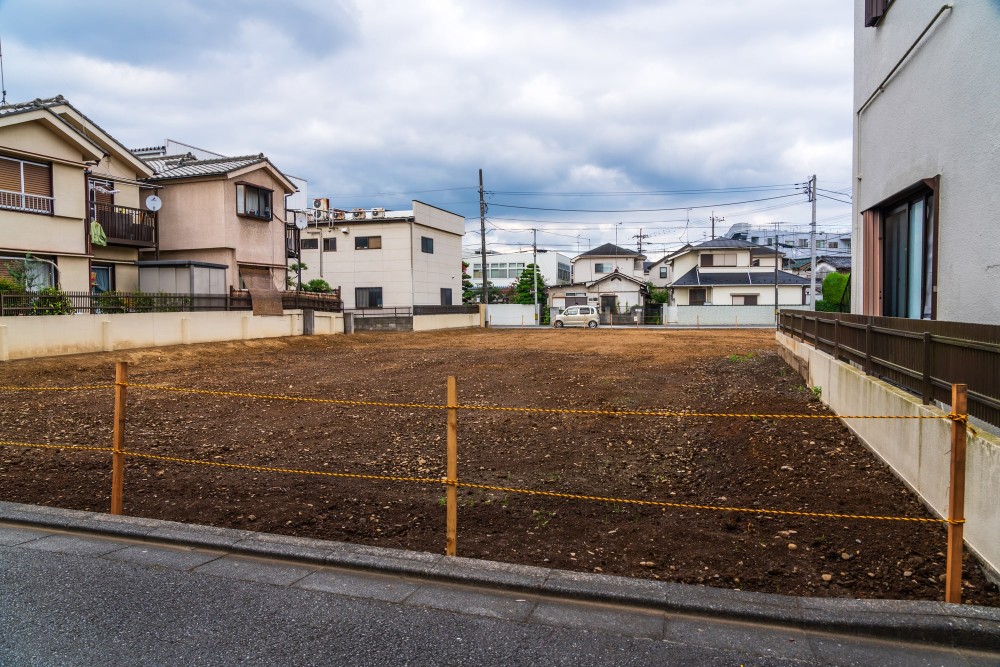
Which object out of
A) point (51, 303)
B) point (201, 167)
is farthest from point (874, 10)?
point (201, 167)

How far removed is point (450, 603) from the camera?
3.81 meters

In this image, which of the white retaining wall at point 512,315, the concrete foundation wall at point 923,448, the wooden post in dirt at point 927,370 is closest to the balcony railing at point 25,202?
the concrete foundation wall at point 923,448

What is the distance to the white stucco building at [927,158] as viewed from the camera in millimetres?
6152

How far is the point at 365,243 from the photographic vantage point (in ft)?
127

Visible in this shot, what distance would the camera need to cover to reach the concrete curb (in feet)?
11.1

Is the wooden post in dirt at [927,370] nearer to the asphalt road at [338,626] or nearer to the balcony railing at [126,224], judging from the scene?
the asphalt road at [338,626]

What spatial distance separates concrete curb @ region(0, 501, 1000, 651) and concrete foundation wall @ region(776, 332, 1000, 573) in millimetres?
706

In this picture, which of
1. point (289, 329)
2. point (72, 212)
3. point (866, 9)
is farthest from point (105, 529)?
point (289, 329)

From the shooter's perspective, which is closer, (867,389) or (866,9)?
(867,389)

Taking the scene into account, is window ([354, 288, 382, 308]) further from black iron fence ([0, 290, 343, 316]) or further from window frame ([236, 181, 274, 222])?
black iron fence ([0, 290, 343, 316])

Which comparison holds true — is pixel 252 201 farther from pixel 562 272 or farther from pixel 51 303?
pixel 562 272

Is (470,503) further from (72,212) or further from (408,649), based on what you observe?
(72,212)

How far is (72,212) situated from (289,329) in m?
8.27

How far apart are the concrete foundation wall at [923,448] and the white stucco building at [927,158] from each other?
1.27 meters
